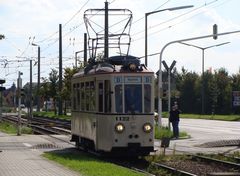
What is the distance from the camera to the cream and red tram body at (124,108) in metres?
20.6

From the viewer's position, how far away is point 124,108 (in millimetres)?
20688

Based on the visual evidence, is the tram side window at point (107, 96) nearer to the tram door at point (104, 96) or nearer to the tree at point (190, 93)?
the tram door at point (104, 96)

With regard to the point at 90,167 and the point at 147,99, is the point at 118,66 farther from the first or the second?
the point at 90,167

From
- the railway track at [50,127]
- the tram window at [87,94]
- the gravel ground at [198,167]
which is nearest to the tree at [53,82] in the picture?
the railway track at [50,127]

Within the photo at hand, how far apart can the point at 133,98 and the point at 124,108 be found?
45 centimetres

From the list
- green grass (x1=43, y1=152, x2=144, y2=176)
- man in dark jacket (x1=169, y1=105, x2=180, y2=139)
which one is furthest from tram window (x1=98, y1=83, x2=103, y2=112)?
man in dark jacket (x1=169, y1=105, x2=180, y2=139)

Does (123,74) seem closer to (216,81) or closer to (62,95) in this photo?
(62,95)

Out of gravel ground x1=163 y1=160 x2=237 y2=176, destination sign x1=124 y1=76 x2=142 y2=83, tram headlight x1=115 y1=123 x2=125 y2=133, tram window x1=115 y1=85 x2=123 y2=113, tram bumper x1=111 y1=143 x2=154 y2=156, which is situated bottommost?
gravel ground x1=163 y1=160 x2=237 y2=176

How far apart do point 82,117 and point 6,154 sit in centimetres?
322

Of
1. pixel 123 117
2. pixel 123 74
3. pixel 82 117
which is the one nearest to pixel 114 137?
pixel 123 117

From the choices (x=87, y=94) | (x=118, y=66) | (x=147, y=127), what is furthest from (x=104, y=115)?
(x=87, y=94)

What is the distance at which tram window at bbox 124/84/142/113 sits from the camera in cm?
2073

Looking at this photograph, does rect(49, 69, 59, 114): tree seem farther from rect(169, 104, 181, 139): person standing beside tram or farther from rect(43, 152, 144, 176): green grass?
rect(43, 152, 144, 176): green grass

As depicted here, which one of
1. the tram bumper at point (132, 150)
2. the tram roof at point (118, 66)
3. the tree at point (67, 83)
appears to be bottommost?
the tram bumper at point (132, 150)
